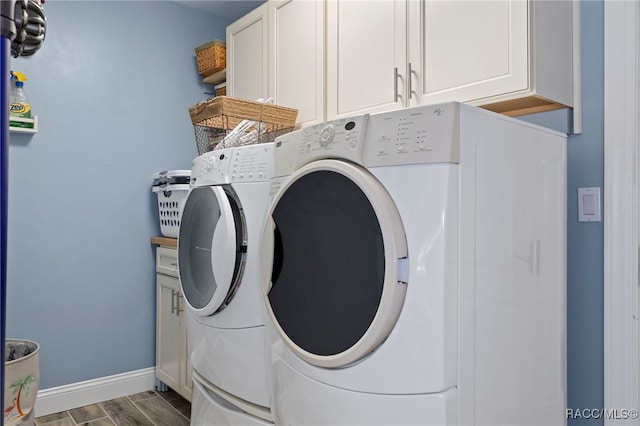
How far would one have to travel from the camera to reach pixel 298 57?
230cm

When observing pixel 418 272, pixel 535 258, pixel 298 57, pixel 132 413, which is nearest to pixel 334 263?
pixel 418 272

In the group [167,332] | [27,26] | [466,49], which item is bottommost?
[167,332]

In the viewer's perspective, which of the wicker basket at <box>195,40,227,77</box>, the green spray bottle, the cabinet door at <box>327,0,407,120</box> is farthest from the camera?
the wicker basket at <box>195,40,227,77</box>

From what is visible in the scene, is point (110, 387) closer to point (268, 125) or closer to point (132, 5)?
point (268, 125)

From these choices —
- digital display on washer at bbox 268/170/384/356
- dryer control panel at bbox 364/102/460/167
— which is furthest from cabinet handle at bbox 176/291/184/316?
dryer control panel at bbox 364/102/460/167

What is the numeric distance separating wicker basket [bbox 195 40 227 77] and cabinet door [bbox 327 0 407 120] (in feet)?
3.35

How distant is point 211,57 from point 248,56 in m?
0.45

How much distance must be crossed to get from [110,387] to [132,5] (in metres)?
2.28

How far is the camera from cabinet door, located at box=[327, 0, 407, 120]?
1812 millimetres

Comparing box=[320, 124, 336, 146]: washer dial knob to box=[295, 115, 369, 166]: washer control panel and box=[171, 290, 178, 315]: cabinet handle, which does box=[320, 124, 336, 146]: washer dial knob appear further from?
box=[171, 290, 178, 315]: cabinet handle

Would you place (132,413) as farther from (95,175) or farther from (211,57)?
(211,57)

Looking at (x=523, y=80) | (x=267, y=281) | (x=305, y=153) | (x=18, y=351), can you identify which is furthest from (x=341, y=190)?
(x=18, y=351)

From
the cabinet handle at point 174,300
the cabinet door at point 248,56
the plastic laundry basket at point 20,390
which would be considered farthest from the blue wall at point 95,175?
the plastic laundry basket at point 20,390

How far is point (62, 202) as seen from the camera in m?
2.66
